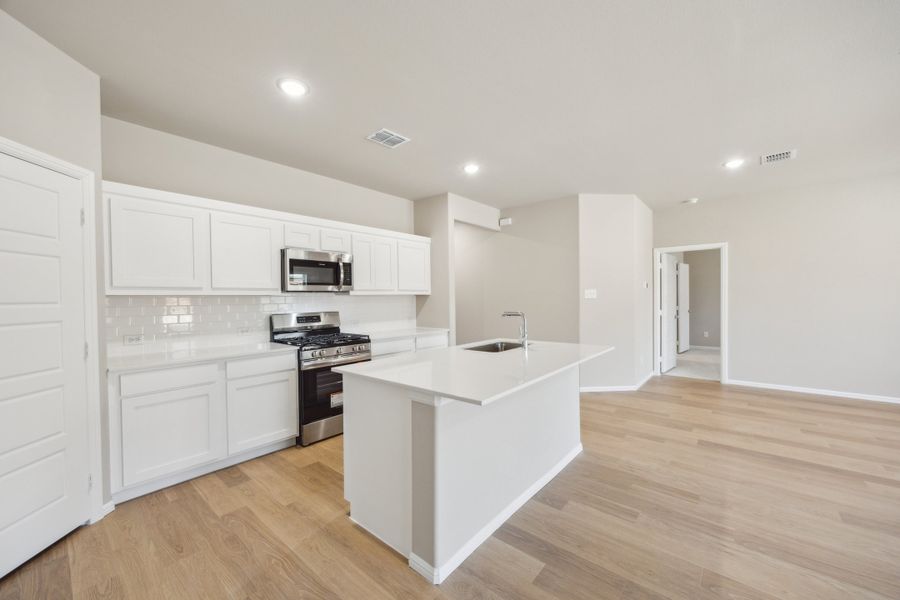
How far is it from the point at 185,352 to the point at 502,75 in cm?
306

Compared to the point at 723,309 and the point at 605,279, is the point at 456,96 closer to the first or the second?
the point at 605,279

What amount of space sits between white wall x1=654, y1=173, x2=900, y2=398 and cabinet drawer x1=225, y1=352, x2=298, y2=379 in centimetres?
→ 565

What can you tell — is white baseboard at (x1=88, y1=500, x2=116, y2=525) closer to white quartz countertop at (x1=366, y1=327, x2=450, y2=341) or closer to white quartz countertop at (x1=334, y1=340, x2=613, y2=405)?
white quartz countertop at (x1=334, y1=340, x2=613, y2=405)

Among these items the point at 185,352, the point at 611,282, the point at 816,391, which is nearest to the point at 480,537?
the point at 185,352

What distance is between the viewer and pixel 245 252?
312 cm

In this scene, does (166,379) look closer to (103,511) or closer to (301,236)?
(103,511)

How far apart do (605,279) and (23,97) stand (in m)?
5.26

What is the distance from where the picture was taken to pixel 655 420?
12.4ft

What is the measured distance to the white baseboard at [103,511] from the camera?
2.12 meters

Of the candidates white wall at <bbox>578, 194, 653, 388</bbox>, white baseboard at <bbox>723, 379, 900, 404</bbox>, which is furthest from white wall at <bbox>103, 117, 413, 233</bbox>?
white baseboard at <bbox>723, 379, 900, 404</bbox>

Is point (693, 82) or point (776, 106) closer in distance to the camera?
point (693, 82)

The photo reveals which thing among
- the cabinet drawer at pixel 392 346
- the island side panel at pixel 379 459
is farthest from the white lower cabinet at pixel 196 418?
the island side panel at pixel 379 459

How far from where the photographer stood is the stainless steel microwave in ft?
11.0

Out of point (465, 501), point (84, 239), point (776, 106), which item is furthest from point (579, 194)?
point (84, 239)
